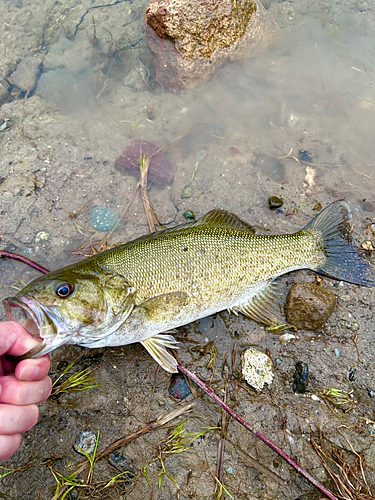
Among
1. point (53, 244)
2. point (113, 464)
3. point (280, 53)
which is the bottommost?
point (113, 464)

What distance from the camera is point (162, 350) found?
3166mm

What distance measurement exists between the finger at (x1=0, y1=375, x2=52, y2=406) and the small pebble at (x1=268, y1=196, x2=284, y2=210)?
3.56 metres

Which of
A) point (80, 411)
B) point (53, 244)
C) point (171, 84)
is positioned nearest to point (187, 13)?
point (171, 84)

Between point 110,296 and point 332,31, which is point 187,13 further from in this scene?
point 110,296

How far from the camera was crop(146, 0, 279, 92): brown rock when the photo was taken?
4.89 meters

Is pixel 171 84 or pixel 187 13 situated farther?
pixel 171 84

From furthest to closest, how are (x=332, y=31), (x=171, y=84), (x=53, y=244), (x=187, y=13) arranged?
1. (x=332, y=31)
2. (x=171, y=84)
3. (x=187, y=13)
4. (x=53, y=244)

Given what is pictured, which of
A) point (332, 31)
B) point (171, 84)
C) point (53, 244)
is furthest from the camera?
point (332, 31)

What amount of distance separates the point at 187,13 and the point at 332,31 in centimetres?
315

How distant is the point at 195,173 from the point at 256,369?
2949 mm

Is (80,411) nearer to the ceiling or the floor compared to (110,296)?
nearer to the floor

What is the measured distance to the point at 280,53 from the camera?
5.59m

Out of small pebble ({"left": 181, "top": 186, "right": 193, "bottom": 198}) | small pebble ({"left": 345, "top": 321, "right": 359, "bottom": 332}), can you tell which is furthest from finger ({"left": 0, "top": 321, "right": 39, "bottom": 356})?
small pebble ({"left": 345, "top": 321, "right": 359, "bottom": 332})

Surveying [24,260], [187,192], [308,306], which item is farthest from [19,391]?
[187,192]
